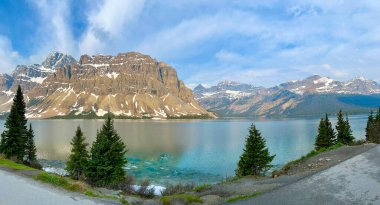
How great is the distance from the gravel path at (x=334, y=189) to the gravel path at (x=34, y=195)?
9.10 metres

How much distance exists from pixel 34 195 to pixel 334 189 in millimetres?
16126

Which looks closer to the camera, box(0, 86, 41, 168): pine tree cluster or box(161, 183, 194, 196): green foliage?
box(161, 183, 194, 196): green foliage

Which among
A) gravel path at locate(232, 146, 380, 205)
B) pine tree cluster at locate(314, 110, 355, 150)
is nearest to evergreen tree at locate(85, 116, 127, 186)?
gravel path at locate(232, 146, 380, 205)

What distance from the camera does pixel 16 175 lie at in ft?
74.4

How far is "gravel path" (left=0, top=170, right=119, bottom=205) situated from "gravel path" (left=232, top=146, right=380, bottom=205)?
9.10 meters

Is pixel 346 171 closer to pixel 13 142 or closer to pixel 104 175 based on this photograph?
pixel 104 175

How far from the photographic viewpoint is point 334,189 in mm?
16188

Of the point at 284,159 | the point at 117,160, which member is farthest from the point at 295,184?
the point at 284,159

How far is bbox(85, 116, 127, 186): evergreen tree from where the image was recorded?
39.0 m

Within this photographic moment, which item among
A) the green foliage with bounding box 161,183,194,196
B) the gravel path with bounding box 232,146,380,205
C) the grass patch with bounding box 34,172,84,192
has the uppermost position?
the gravel path with bounding box 232,146,380,205

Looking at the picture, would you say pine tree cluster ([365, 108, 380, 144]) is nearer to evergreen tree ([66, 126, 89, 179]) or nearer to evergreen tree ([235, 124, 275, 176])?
evergreen tree ([235, 124, 275, 176])

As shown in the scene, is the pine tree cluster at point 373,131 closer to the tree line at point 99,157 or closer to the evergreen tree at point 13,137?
the tree line at point 99,157

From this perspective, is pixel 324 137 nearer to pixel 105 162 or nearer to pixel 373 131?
pixel 373 131

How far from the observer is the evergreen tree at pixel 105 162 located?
39000 millimetres
